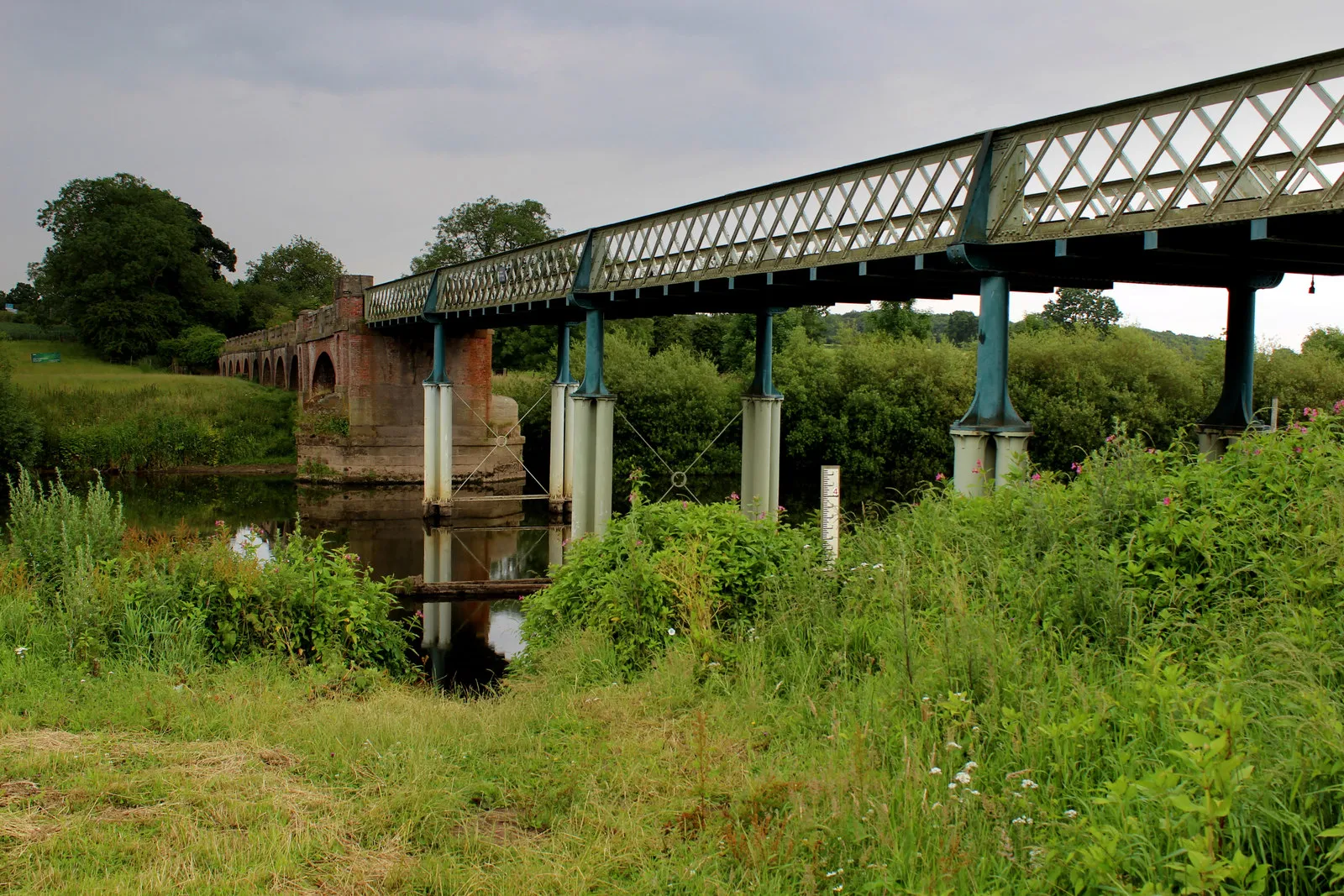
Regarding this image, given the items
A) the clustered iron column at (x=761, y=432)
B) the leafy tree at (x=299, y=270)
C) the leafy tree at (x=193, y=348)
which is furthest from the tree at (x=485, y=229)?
the clustered iron column at (x=761, y=432)

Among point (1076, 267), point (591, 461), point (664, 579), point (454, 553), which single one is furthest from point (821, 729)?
point (454, 553)

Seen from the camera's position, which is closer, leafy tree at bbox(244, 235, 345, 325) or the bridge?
the bridge

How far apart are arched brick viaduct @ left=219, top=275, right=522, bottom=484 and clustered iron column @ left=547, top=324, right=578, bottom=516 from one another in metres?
5.41

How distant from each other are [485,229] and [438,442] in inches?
1609

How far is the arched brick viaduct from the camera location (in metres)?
37.1

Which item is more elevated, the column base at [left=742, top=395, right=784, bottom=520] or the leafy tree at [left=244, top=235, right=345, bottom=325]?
the leafy tree at [left=244, top=235, right=345, bottom=325]

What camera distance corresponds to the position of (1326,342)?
41.4m

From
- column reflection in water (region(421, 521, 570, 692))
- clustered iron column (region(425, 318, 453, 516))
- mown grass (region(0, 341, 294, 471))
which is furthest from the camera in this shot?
mown grass (region(0, 341, 294, 471))

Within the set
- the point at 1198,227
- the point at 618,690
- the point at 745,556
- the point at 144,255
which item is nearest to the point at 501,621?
the point at 745,556

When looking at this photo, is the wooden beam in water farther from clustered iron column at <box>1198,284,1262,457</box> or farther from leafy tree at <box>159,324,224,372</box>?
leafy tree at <box>159,324,224,372</box>

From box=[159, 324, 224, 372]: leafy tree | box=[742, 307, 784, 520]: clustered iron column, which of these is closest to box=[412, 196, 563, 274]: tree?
box=[159, 324, 224, 372]: leafy tree

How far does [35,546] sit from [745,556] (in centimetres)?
668

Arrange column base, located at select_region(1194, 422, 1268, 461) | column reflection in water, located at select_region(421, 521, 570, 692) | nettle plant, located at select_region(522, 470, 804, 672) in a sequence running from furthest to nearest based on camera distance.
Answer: column reflection in water, located at select_region(421, 521, 570, 692) → column base, located at select_region(1194, 422, 1268, 461) → nettle plant, located at select_region(522, 470, 804, 672)

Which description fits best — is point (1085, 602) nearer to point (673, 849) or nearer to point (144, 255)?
point (673, 849)
